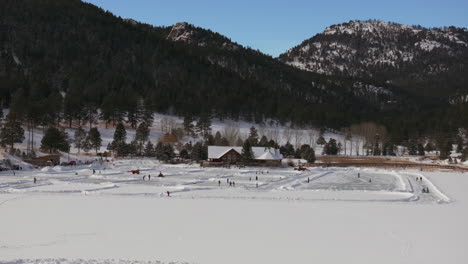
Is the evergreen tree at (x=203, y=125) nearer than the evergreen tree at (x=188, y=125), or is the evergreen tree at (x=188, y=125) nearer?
the evergreen tree at (x=188, y=125)

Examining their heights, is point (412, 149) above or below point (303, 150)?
above

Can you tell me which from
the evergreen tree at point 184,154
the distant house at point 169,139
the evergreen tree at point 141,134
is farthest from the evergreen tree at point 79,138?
the evergreen tree at point 184,154

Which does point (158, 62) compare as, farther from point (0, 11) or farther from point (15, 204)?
point (15, 204)

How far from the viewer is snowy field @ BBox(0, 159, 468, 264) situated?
64.4 ft

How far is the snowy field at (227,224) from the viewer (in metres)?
19.6

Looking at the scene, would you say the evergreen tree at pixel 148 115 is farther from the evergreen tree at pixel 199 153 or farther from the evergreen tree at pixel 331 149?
the evergreen tree at pixel 331 149

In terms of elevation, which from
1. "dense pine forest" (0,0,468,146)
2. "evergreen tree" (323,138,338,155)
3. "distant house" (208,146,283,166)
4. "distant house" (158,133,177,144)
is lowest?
"distant house" (208,146,283,166)

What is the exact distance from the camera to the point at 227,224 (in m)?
26.3

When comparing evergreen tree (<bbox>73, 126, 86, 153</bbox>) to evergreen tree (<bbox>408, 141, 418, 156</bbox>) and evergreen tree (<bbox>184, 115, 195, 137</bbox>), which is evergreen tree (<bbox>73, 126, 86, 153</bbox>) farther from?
evergreen tree (<bbox>408, 141, 418, 156</bbox>)

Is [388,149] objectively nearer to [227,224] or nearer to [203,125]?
[203,125]

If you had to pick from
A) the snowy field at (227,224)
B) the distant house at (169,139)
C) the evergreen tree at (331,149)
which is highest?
the distant house at (169,139)

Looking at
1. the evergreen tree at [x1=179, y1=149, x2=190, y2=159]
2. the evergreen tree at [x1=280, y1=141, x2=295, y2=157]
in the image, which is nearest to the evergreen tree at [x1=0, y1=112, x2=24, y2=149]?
the evergreen tree at [x1=179, y1=149, x2=190, y2=159]

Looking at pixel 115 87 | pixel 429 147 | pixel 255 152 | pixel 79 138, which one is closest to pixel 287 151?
pixel 255 152

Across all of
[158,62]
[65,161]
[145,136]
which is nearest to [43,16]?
[158,62]
